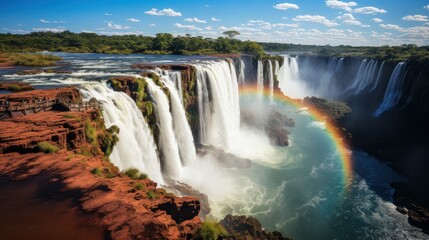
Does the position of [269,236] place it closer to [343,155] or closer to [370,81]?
[343,155]

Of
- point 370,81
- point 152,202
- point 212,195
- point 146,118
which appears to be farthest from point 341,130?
point 152,202

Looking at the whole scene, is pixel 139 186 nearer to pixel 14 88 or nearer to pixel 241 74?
pixel 14 88

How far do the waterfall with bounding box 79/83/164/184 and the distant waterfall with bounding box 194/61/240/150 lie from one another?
9.69 metres

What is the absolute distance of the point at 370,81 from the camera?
53312 millimetres

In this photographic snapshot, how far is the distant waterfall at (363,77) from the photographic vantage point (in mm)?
52688

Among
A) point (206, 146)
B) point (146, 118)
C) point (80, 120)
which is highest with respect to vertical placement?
point (80, 120)

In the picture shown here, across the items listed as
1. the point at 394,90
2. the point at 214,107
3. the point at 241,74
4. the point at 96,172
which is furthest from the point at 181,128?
the point at 394,90

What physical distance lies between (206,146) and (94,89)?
41.2 feet

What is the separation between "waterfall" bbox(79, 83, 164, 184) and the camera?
1566cm

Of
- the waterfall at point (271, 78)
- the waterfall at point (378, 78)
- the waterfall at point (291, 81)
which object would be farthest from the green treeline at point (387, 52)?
the waterfall at point (271, 78)

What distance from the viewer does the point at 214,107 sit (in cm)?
2966

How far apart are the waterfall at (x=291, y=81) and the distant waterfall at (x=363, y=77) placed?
9846 millimetres

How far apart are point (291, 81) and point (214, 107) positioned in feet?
132

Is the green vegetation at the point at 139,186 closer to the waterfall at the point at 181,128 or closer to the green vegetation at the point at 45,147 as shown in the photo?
the green vegetation at the point at 45,147
